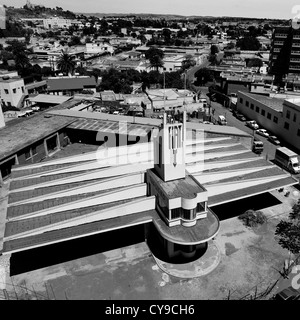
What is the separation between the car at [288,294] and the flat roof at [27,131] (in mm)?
36122

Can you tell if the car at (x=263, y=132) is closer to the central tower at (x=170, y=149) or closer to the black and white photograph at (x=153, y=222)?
the black and white photograph at (x=153, y=222)

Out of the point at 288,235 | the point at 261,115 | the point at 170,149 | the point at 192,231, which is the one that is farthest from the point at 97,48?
the point at 192,231

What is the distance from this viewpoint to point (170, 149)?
2780 centimetres

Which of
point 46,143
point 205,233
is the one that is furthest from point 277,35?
point 205,233

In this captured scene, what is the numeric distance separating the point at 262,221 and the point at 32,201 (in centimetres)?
2459

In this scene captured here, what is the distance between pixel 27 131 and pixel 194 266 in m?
36.6

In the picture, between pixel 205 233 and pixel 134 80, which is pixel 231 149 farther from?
pixel 134 80

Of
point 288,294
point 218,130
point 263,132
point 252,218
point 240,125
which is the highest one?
point 218,130

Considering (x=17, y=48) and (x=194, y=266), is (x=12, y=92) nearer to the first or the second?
(x=17, y=48)

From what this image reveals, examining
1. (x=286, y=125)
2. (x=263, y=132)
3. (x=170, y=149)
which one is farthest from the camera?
(x=263, y=132)

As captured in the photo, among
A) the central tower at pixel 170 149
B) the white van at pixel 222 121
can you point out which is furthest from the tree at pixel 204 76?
the central tower at pixel 170 149

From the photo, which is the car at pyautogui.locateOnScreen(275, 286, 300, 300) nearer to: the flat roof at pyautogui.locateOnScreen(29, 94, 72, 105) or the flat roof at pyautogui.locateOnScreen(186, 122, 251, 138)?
the flat roof at pyautogui.locateOnScreen(186, 122, 251, 138)

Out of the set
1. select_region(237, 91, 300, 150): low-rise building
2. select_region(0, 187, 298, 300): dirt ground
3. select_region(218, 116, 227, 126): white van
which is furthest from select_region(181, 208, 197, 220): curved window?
select_region(218, 116, 227, 126): white van

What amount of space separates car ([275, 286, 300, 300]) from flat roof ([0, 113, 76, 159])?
36122mm
